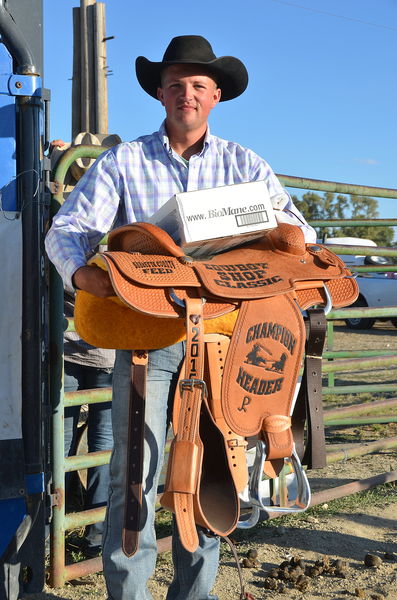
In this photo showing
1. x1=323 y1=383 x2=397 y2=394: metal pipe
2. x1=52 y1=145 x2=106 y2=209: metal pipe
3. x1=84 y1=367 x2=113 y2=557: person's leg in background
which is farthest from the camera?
x1=323 y1=383 x2=397 y2=394: metal pipe

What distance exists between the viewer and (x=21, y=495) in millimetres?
2506

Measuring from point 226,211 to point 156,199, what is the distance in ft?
1.37

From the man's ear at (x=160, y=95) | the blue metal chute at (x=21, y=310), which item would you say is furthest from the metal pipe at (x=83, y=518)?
the man's ear at (x=160, y=95)

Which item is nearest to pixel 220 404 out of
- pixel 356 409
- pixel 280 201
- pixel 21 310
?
pixel 280 201

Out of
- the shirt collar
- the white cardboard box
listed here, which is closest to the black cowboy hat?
the shirt collar

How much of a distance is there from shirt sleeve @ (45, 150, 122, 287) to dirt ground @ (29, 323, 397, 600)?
1.39 metres

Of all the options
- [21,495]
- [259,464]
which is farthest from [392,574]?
[21,495]

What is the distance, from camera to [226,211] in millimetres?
1954

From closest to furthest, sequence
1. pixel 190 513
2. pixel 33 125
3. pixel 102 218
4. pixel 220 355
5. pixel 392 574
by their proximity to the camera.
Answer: pixel 190 513 < pixel 220 355 < pixel 102 218 < pixel 33 125 < pixel 392 574

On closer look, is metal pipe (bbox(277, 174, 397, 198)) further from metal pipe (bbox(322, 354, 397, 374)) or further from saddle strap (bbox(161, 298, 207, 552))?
saddle strap (bbox(161, 298, 207, 552))

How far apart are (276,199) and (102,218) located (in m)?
0.55

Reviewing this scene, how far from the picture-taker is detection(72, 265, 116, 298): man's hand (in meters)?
1.93

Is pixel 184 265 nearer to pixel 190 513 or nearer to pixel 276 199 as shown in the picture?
pixel 276 199

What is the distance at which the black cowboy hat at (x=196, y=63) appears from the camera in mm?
2299
